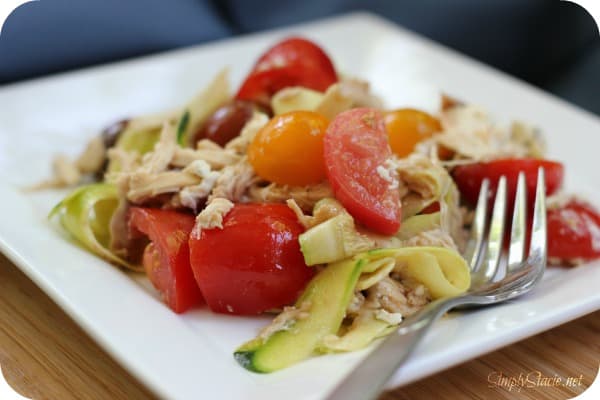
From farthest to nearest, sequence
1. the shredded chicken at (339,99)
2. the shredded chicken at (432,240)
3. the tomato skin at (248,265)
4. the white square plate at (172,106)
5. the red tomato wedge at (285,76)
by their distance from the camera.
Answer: the red tomato wedge at (285,76) < the shredded chicken at (339,99) < the shredded chicken at (432,240) < the tomato skin at (248,265) < the white square plate at (172,106)

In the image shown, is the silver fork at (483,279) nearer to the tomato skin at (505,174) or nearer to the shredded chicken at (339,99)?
the tomato skin at (505,174)

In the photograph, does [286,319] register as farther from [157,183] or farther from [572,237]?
[572,237]

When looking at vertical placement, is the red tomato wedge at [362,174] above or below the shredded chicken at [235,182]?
above

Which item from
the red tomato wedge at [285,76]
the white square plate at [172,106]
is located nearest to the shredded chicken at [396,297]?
the white square plate at [172,106]

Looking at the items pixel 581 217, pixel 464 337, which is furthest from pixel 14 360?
pixel 581 217

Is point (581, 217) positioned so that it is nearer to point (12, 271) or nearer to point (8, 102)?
point (12, 271)

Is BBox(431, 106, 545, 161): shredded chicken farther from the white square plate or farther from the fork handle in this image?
the fork handle

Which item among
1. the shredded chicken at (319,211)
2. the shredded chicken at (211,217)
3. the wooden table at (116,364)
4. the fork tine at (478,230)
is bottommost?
the wooden table at (116,364)

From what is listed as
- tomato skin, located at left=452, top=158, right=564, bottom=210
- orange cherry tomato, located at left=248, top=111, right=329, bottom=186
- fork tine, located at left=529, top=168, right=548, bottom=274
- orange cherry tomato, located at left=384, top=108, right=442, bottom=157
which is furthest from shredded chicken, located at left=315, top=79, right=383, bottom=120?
fork tine, located at left=529, top=168, right=548, bottom=274

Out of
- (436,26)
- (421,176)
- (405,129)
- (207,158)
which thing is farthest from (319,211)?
(436,26)
